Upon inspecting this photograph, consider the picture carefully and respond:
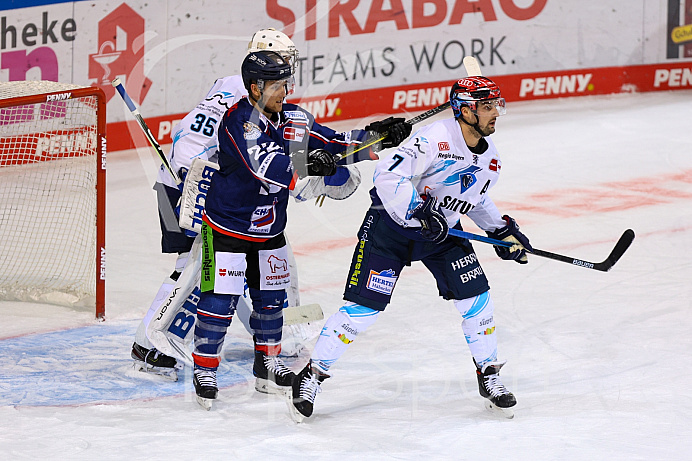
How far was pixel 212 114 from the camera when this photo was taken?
4469mm

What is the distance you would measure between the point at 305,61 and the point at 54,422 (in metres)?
5.95

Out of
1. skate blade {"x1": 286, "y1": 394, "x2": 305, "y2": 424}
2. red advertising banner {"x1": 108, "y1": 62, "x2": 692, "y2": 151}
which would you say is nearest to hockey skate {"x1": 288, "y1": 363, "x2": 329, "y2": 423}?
skate blade {"x1": 286, "y1": 394, "x2": 305, "y2": 424}

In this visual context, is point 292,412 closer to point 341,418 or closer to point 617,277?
point 341,418

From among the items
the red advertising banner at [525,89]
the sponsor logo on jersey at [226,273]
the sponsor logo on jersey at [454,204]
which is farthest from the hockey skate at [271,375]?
the red advertising banner at [525,89]

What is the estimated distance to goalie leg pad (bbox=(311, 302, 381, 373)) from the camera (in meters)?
3.95

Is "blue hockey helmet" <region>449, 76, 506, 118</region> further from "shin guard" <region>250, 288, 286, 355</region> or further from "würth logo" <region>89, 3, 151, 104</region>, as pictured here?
"würth logo" <region>89, 3, 151, 104</region>

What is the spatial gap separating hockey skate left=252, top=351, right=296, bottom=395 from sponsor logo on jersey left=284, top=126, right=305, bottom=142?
0.92 metres

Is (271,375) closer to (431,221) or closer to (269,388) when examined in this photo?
(269,388)

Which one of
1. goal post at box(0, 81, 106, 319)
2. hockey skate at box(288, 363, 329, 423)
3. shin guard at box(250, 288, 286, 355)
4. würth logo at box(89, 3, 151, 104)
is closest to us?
hockey skate at box(288, 363, 329, 423)

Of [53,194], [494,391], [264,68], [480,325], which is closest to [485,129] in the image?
[480,325]

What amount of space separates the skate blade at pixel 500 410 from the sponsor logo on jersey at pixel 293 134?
4.14 ft

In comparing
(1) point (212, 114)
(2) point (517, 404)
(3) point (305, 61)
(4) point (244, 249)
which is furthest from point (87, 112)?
(3) point (305, 61)

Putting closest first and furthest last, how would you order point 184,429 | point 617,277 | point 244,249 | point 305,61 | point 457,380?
point 184,429
point 244,249
point 457,380
point 617,277
point 305,61

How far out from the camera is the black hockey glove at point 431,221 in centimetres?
373
